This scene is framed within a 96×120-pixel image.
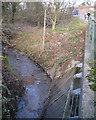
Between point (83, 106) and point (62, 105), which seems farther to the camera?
point (62, 105)

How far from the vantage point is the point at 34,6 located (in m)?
21.4

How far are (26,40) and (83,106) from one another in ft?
50.9

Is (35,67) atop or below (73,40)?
below

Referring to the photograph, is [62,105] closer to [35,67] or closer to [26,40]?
[35,67]

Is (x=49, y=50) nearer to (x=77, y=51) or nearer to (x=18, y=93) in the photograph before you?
(x=77, y=51)

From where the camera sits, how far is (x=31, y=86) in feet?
30.4

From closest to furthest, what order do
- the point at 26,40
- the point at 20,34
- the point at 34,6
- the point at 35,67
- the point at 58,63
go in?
the point at 58,63, the point at 35,67, the point at 26,40, the point at 20,34, the point at 34,6

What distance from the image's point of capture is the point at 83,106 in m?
3.38

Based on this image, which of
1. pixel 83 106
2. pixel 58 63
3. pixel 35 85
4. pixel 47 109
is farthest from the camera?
pixel 58 63

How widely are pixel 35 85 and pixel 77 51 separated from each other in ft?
14.8

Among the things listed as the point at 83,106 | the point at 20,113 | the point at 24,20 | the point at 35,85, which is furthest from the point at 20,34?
the point at 83,106

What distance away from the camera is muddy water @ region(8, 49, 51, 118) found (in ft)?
21.9

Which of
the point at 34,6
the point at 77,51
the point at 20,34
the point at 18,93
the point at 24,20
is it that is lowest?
the point at 18,93

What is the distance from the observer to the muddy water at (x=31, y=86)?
6.68m
